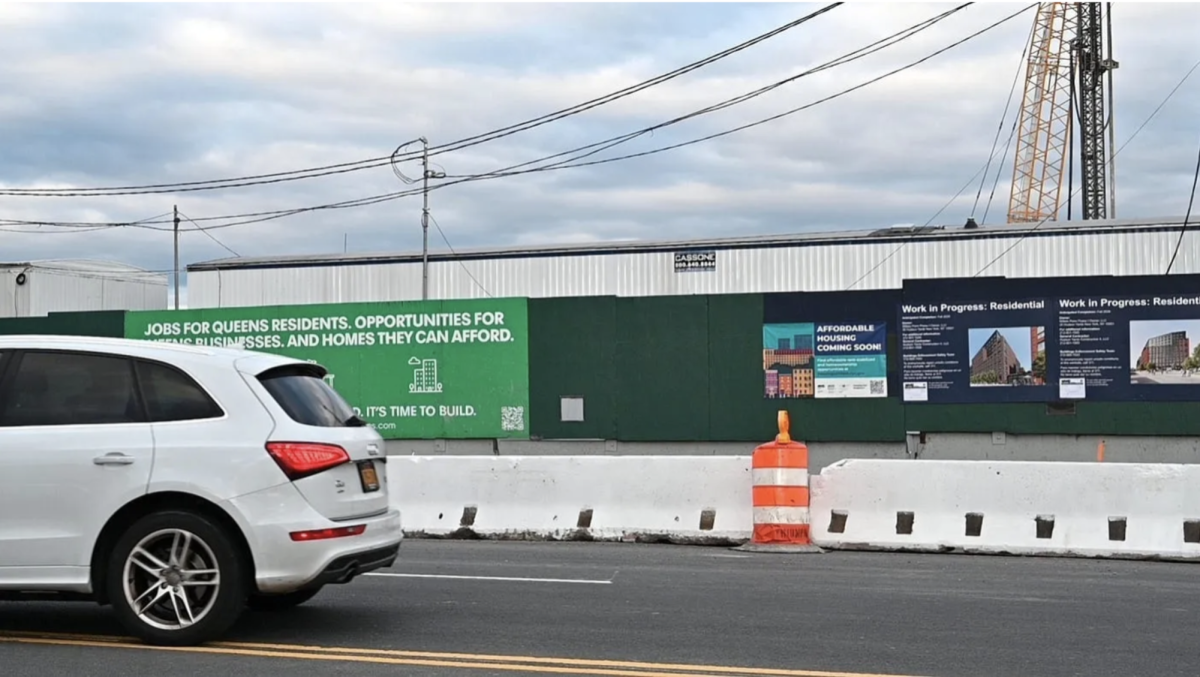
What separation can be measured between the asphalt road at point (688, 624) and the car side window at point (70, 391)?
4.14 ft

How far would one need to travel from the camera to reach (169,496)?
7062 millimetres

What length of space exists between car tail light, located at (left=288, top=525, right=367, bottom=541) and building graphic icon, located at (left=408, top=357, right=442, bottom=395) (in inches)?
527

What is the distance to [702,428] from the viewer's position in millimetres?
19781

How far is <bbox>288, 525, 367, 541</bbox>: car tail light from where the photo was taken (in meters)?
6.99

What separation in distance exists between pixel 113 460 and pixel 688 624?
139 inches

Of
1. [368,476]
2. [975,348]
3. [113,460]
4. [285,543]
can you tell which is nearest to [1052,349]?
[975,348]

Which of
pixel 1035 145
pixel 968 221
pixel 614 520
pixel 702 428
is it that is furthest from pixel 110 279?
pixel 1035 145

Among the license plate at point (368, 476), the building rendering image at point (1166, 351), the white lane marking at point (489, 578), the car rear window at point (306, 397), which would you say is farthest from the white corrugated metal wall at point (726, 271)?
the license plate at point (368, 476)

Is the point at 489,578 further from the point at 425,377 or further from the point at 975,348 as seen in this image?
the point at 425,377

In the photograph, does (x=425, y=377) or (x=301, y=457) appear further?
(x=425, y=377)

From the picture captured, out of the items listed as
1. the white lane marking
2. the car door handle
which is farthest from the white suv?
the white lane marking

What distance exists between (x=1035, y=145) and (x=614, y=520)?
59.6 metres

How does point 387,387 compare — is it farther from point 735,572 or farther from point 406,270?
point 406,270

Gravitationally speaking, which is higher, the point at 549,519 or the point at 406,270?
the point at 406,270
